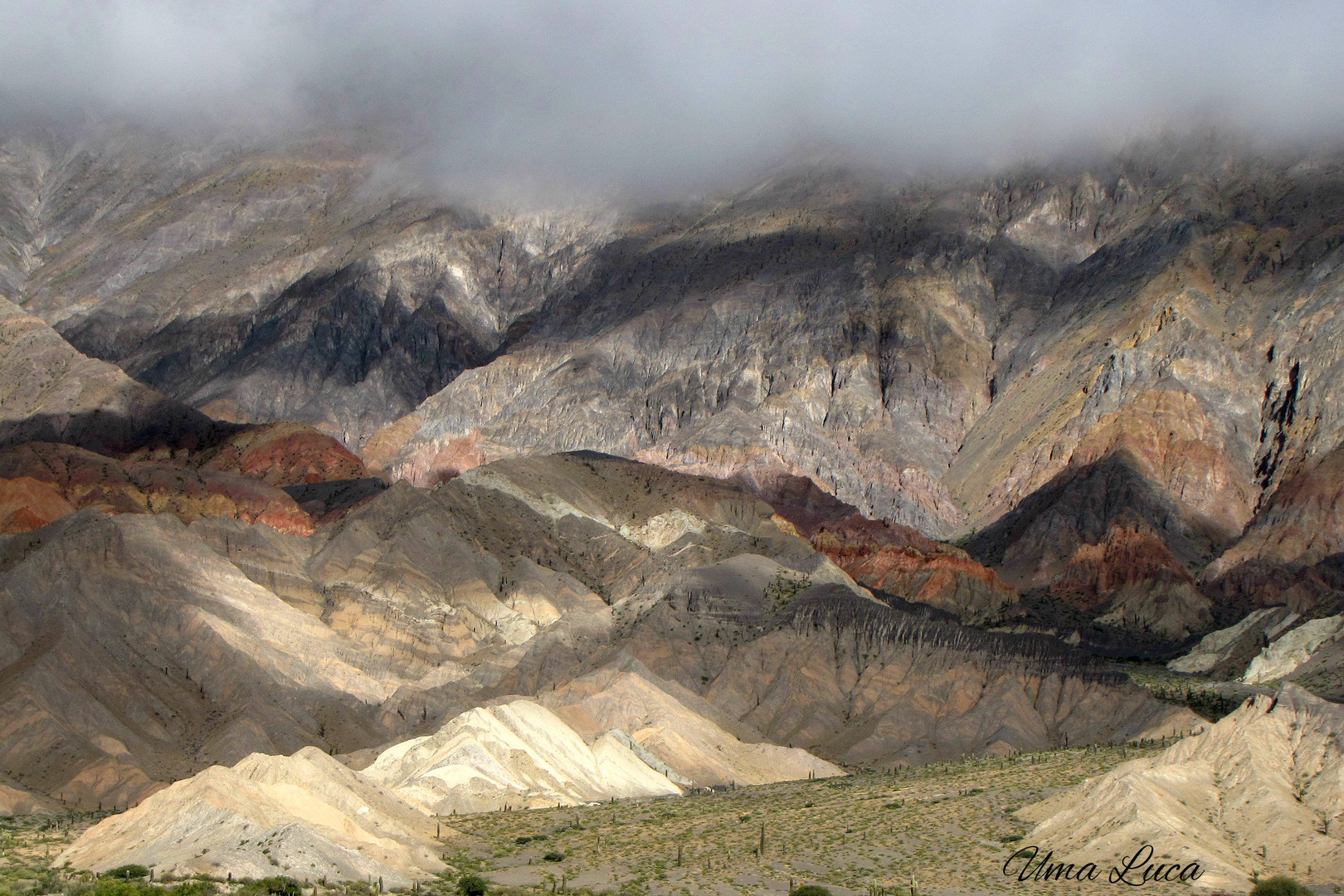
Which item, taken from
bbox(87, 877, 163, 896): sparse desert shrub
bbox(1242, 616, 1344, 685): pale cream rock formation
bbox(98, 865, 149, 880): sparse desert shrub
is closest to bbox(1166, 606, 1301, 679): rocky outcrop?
bbox(1242, 616, 1344, 685): pale cream rock formation

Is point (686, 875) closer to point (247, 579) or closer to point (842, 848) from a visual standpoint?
point (842, 848)

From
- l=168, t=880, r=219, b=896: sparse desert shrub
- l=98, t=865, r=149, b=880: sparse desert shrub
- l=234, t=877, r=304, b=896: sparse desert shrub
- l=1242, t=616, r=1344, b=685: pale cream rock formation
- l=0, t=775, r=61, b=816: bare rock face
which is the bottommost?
l=1242, t=616, r=1344, b=685: pale cream rock formation

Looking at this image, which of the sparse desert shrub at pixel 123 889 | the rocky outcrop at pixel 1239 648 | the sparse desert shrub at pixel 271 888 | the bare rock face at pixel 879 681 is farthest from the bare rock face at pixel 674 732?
the rocky outcrop at pixel 1239 648

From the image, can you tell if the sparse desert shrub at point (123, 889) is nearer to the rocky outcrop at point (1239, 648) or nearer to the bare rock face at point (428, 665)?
the bare rock face at point (428, 665)

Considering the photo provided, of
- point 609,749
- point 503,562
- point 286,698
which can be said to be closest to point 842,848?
point 609,749

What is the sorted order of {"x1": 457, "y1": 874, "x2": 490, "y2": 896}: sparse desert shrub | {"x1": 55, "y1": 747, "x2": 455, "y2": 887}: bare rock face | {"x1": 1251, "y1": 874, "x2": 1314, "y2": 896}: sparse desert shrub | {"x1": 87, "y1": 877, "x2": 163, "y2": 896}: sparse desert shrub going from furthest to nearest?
{"x1": 457, "y1": 874, "x2": 490, "y2": 896}: sparse desert shrub → {"x1": 55, "y1": 747, "x2": 455, "y2": 887}: bare rock face → {"x1": 1251, "y1": 874, "x2": 1314, "y2": 896}: sparse desert shrub → {"x1": 87, "y1": 877, "x2": 163, "y2": 896}: sparse desert shrub

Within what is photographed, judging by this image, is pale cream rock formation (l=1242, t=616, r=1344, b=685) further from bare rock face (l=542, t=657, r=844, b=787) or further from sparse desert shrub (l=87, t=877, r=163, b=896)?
sparse desert shrub (l=87, t=877, r=163, b=896)
